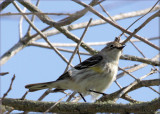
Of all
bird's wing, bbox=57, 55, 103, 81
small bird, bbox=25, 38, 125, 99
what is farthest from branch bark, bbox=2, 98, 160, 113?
bird's wing, bbox=57, 55, 103, 81

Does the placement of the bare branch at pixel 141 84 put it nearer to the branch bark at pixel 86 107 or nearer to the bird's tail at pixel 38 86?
the branch bark at pixel 86 107

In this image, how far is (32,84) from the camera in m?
5.91

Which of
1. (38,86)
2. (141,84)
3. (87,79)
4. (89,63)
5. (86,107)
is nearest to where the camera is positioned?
(86,107)

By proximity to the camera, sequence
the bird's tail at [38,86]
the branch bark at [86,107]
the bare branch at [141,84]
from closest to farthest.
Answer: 1. the branch bark at [86,107]
2. the bare branch at [141,84]
3. the bird's tail at [38,86]

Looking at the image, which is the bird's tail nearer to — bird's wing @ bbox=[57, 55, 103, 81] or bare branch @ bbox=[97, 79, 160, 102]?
bird's wing @ bbox=[57, 55, 103, 81]

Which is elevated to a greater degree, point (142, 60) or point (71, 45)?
point (71, 45)

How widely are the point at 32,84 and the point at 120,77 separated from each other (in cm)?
188

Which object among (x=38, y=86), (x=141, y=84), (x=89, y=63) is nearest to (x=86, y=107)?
(x=141, y=84)

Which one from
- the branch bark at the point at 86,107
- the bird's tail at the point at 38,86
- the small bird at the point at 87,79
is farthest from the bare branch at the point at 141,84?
the bird's tail at the point at 38,86

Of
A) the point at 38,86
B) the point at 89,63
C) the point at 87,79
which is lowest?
the point at 87,79

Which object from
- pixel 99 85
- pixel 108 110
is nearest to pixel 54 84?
pixel 99 85

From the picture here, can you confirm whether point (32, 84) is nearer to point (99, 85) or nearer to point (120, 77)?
point (99, 85)

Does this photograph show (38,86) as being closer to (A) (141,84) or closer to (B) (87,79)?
(B) (87,79)

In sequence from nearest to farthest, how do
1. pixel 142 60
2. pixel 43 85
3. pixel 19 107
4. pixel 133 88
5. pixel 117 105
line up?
pixel 117 105
pixel 19 107
pixel 133 88
pixel 142 60
pixel 43 85
